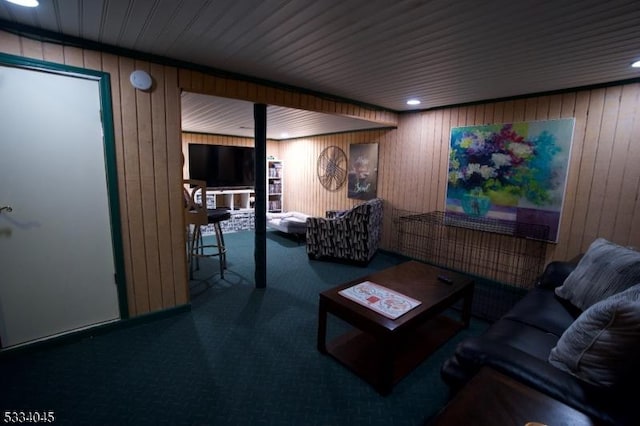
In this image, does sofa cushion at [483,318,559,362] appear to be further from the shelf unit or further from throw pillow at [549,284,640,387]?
the shelf unit

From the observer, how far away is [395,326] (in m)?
1.77

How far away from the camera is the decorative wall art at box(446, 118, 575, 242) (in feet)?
10.1

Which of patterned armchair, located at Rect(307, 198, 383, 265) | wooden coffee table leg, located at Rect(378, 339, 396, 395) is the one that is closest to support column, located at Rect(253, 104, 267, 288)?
patterned armchair, located at Rect(307, 198, 383, 265)

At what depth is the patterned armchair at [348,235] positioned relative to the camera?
4168 millimetres

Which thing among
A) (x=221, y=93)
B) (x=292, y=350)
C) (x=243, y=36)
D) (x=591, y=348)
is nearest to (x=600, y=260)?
(x=591, y=348)

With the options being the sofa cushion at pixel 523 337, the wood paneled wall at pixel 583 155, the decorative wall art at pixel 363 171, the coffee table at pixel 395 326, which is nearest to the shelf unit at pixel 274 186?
the decorative wall art at pixel 363 171

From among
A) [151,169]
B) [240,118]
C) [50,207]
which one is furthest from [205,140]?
[50,207]

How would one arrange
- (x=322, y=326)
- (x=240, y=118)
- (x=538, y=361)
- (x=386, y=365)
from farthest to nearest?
(x=240, y=118) < (x=322, y=326) < (x=386, y=365) < (x=538, y=361)

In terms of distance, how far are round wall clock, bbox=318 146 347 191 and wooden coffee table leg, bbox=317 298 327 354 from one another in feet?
12.2

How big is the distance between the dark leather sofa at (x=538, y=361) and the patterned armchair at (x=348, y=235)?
87.1 inches

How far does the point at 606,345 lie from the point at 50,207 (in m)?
3.26

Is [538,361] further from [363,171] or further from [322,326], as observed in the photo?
[363,171]

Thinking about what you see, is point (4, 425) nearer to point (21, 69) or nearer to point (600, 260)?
point (21, 69)

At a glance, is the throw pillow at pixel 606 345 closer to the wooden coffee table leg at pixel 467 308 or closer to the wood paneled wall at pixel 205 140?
the wooden coffee table leg at pixel 467 308
